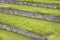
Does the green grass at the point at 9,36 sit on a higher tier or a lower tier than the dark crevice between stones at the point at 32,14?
lower

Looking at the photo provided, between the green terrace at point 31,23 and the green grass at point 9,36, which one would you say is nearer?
the green terrace at point 31,23

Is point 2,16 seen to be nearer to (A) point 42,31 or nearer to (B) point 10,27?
(B) point 10,27

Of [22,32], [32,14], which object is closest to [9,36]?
[22,32]

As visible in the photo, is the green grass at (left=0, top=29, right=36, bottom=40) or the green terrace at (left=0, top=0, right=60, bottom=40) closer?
the green terrace at (left=0, top=0, right=60, bottom=40)

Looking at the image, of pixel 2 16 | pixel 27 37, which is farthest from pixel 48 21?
pixel 2 16

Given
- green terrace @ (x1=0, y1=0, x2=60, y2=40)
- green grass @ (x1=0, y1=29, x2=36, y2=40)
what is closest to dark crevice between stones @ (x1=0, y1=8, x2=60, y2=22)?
green terrace @ (x1=0, y1=0, x2=60, y2=40)

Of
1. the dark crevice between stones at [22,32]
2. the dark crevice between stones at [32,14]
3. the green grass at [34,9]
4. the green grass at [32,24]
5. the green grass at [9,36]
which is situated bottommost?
the green grass at [9,36]

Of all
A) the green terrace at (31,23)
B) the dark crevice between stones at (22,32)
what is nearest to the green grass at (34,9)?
the green terrace at (31,23)

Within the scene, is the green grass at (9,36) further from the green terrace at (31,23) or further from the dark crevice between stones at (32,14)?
the dark crevice between stones at (32,14)

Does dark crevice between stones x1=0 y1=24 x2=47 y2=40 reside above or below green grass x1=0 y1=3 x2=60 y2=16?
below

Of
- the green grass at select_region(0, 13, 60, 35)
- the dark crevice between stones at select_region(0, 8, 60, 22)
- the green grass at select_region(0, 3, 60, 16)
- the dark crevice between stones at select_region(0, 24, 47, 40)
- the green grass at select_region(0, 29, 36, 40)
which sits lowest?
the green grass at select_region(0, 29, 36, 40)

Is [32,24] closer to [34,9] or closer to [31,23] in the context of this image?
[31,23]

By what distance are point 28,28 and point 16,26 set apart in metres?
0.10

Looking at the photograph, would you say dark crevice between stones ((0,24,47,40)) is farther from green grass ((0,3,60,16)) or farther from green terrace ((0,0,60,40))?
green grass ((0,3,60,16))
